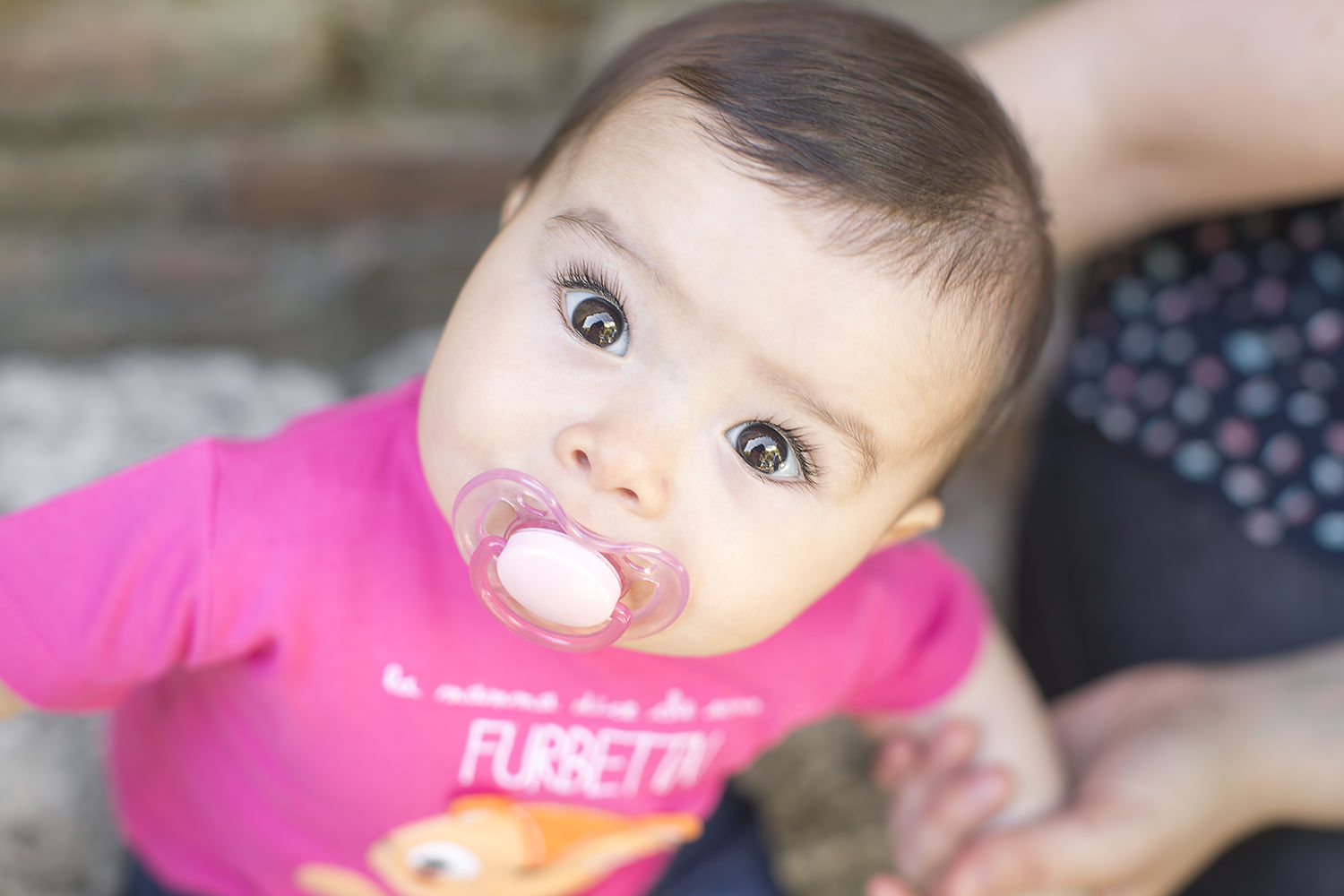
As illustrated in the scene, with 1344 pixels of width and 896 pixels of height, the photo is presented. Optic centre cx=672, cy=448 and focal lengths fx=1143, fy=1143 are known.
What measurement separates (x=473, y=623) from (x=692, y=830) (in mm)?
299

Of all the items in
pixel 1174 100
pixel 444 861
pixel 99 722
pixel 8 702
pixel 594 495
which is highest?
pixel 1174 100

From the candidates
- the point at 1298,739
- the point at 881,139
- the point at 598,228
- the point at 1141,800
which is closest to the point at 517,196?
the point at 598,228

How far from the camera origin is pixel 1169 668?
3.72 feet

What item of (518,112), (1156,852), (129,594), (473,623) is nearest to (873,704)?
(1156,852)

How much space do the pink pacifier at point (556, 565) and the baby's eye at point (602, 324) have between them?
0.29ft

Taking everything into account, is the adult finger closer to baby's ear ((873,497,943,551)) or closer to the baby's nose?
baby's ear ((873,497,943,551))

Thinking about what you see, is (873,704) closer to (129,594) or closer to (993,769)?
(993,769)

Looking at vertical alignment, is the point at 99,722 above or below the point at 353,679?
below

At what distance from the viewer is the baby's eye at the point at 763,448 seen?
25.5 inches

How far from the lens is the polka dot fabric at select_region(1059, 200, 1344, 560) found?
1.11 meters

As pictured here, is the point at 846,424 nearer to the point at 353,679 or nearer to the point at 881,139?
the point at 881,139

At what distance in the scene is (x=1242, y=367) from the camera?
1.16m

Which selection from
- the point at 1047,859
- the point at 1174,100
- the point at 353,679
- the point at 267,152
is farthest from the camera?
the point at 267,152

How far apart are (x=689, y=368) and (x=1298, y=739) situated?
75cm
